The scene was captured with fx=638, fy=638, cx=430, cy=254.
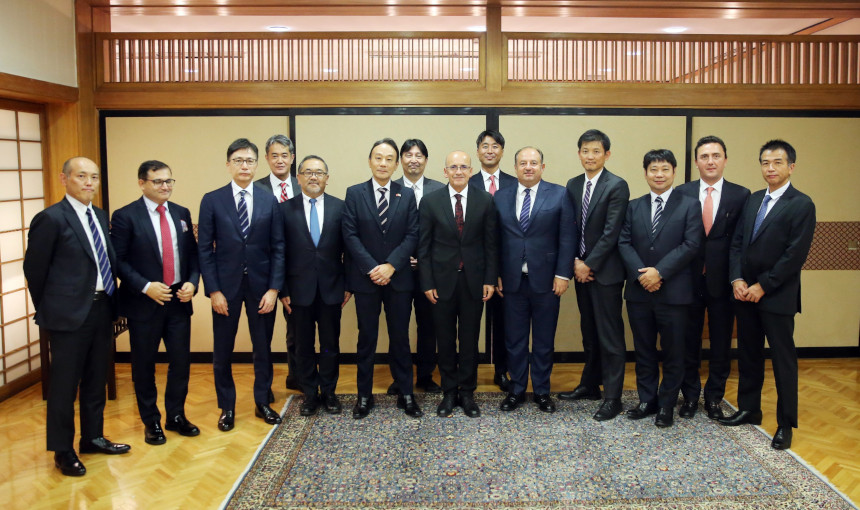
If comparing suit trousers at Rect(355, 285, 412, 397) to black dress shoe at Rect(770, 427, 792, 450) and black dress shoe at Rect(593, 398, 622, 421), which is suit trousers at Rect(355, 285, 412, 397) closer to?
black dress shoe at Rect(593, 398, 622, 421)

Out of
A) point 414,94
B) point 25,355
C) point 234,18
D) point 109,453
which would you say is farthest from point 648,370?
point 234,18

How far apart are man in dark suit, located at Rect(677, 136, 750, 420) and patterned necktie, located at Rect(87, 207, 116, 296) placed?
327 centimetres

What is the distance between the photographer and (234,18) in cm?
658

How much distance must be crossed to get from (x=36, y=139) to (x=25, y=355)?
1.60 m

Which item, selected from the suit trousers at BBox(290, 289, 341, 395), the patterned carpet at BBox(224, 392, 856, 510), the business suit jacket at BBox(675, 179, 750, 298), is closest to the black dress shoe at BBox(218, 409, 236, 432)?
the patterned carpet at BBox(224, 392, 856, 510)

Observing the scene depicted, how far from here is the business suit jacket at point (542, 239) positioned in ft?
12.7

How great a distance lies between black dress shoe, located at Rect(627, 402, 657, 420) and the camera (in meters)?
3.88

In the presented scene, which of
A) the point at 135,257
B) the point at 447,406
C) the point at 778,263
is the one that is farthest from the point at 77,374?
the point at 778,263

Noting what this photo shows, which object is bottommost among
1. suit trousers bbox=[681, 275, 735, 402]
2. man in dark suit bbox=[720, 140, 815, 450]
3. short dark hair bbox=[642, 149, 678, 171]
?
suit trousers bbox=[681, 275, 735, 402]

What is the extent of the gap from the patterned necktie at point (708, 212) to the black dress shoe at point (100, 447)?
3.54 meters

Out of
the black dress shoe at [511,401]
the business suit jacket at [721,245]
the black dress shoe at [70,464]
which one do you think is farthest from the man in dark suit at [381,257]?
the business suit jacket at [721,245]

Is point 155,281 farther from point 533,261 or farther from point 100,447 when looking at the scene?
point 533,261

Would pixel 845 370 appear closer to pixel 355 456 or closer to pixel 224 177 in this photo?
pixel 355 456

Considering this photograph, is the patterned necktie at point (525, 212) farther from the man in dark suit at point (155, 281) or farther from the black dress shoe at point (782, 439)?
the man in dark suit at point (155, 281)
